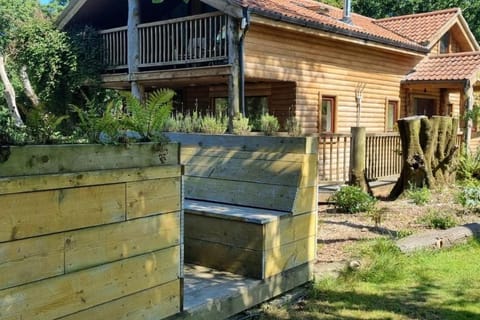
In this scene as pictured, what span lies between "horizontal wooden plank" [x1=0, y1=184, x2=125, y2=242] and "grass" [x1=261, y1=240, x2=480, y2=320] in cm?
169

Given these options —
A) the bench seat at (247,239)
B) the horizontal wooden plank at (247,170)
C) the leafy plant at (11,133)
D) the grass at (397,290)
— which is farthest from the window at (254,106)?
the leafy plant at (11,133)

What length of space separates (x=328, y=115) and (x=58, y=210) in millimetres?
12605

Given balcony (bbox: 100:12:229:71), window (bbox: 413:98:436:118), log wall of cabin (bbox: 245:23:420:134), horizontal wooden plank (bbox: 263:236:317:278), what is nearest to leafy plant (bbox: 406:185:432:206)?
log wall of cabin (bbox: 245:23:420:134)

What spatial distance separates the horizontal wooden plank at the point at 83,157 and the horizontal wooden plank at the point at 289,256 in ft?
4.34

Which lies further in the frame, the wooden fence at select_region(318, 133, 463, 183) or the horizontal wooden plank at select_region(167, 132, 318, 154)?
the wooden fence at select_region(318, 133, 463, 183)

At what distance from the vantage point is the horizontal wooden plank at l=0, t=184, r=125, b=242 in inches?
92.7

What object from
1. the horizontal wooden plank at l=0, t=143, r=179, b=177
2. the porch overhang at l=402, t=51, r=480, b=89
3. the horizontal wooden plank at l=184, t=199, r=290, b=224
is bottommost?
the horizontal wooden plank at l=184, t=199, r=290, b=224

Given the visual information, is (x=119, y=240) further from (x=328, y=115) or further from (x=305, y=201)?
(x=328, y=115)

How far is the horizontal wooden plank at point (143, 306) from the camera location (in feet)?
9.14

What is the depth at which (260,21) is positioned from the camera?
1066 cm

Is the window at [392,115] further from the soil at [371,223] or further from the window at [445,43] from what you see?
the soil at [371,223]

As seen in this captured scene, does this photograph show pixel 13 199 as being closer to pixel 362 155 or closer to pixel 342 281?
pixel 342 281

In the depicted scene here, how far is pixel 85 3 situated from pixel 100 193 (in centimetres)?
1334

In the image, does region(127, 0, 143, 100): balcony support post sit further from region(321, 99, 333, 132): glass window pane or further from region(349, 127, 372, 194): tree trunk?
region(349, 127, 372, 194): tree trunk
